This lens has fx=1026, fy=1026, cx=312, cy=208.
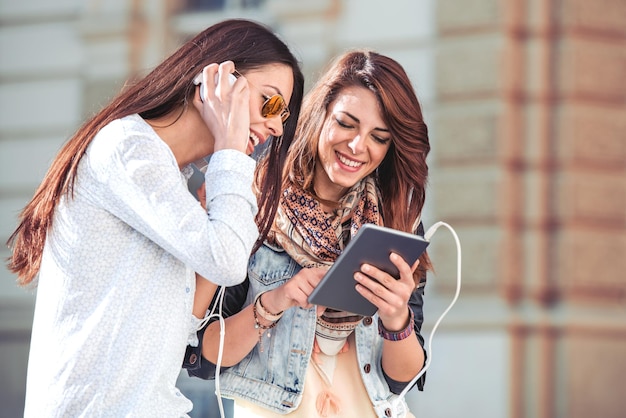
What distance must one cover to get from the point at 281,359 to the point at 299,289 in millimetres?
295

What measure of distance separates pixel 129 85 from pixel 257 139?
32cm

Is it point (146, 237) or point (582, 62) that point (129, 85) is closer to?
point (146, 237)

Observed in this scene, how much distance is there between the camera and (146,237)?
208 cm

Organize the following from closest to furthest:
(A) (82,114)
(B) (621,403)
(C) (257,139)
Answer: (C) (257,139) → (B) (621,403) → (A) (82,114)

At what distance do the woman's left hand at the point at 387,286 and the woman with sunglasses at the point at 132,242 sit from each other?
1.42 ft

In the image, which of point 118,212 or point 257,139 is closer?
point 118,212

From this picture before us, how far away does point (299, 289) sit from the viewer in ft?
8.15

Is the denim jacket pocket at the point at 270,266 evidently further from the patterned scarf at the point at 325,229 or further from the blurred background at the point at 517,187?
the blurred background at the point at 517,187

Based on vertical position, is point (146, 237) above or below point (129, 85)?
below

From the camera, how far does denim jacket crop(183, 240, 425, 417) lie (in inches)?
105

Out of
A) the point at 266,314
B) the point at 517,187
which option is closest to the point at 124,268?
the point at 266,314

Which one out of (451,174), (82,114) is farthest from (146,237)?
(82,114)

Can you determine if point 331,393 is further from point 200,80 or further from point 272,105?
point 200,80

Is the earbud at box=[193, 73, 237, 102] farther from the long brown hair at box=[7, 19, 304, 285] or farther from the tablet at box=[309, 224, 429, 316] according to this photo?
the tablet at box=[309, 224, 429, 316]
